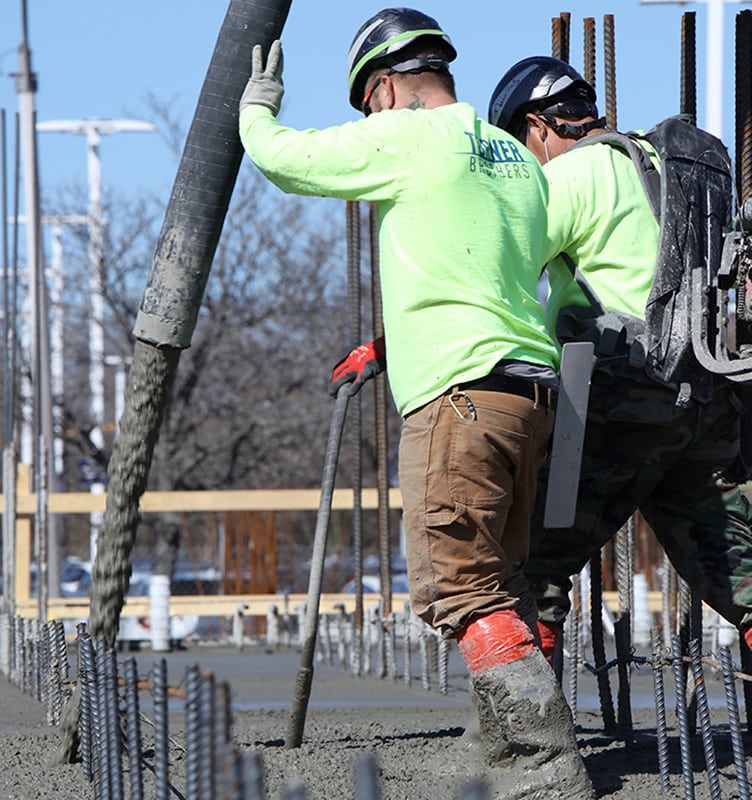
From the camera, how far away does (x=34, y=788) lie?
395cm

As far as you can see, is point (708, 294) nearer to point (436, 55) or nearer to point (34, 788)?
point (436, 55)

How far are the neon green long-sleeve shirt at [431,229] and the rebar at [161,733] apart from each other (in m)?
1.17

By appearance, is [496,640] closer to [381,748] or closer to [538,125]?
[381,748]

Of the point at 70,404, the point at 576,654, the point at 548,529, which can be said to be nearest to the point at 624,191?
the point at 548,529

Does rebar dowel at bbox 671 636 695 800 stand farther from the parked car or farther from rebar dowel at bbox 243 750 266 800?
the parked car

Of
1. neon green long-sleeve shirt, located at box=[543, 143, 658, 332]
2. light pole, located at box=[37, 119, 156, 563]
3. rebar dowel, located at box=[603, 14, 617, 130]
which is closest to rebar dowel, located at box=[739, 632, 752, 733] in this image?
neon green long-sleeve shirt, located at box=[543, 143, 658, 332]

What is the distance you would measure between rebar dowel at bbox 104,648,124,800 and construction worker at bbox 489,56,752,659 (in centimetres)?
157

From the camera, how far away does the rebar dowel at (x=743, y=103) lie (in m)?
5.25

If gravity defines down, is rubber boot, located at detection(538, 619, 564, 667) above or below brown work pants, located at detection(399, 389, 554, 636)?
below

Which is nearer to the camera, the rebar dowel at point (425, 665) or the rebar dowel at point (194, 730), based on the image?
the rebar dowel at point (194, 730)

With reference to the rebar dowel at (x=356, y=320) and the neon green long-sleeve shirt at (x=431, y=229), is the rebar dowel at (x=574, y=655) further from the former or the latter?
the rebar dowel at (x=356, y=320)

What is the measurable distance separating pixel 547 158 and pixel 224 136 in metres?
0.98

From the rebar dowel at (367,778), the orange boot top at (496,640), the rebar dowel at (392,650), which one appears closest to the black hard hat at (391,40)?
the orange boot top at (496,640)

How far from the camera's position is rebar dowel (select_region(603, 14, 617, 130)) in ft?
18.9
